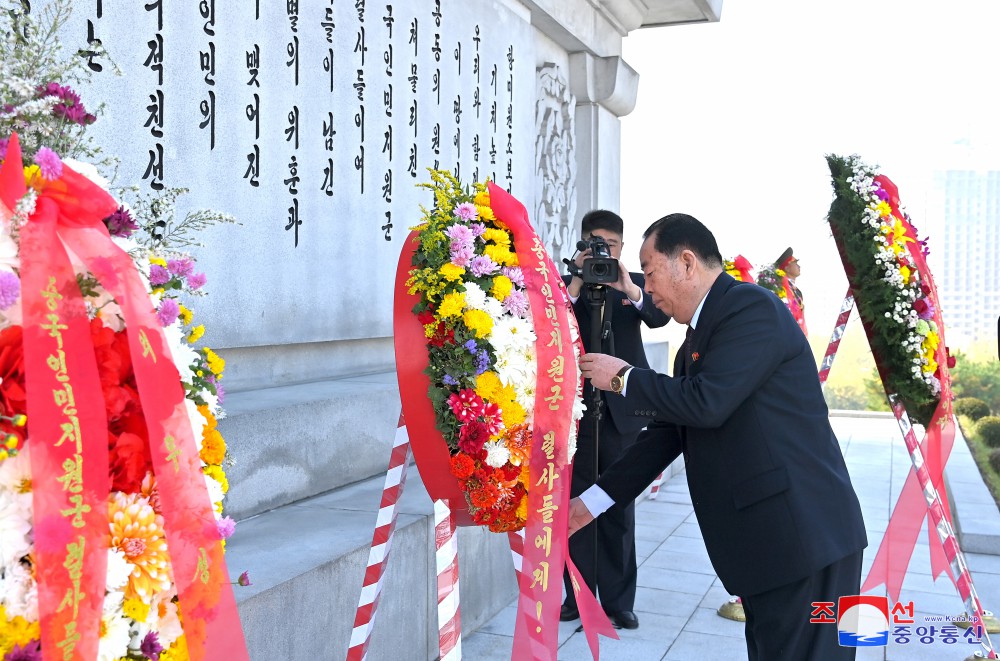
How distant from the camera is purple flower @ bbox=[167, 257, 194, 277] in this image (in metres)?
1.51

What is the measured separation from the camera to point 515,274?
2.28 m

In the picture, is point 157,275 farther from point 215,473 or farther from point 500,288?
point 500,288

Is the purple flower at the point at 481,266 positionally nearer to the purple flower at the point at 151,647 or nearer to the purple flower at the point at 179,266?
the purple flower at the point at 179,266

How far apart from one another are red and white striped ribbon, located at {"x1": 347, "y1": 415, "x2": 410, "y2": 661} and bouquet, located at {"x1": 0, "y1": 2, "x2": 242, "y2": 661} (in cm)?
111

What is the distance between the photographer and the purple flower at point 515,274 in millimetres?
2273

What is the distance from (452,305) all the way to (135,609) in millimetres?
1078

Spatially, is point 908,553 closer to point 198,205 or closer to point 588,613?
point 588,613

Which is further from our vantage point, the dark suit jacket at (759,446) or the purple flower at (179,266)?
the dark suit jacket at (759,446)

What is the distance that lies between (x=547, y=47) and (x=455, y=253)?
18.1 feet

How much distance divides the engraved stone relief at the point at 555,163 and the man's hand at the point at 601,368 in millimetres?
4568

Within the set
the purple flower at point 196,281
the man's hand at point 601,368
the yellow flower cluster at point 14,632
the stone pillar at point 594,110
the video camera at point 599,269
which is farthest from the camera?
the stone pillar at point 594,110

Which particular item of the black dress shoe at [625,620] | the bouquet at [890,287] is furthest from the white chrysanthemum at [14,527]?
the bouquet at [890,287]

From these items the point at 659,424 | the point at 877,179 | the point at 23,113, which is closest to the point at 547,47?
the point at 877,179

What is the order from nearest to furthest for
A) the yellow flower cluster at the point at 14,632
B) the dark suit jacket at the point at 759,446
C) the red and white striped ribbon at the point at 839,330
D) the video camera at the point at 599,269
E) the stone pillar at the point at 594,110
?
1. the yellow flower cluster at the point at 14,632
2. the dark suit jacket at the point at 759,446
3. the video camera at the point at 599,269
4. the red and white striped ribbon at the point at 839,330
5. the stone pillar at the point at 594,110
